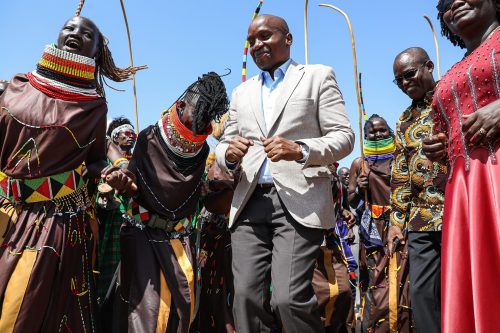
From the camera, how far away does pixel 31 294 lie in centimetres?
332

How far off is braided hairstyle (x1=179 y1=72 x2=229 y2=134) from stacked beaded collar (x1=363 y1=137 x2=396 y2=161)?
314 centimetres

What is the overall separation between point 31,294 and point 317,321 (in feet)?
5.61

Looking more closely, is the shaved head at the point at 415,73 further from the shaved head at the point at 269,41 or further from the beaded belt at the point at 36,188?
the beaded belt at the point at 36,188

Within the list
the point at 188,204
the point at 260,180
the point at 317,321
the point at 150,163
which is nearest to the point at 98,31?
the point at 150,163

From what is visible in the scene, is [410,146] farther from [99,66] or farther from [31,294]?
[31,294]

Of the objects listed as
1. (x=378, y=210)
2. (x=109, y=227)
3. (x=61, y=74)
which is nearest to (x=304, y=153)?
(x=61, y=74)

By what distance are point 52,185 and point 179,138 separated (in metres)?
1.00

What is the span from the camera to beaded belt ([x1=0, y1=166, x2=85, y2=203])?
3.54 m

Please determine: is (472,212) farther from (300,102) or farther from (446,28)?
(446,28)

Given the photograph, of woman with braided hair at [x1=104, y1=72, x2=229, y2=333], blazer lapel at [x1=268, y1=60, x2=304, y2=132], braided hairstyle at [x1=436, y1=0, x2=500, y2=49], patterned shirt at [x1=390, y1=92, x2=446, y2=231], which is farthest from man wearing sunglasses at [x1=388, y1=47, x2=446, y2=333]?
woman with braided hair at [x1=104, y1=72, x2=229, y2=333]

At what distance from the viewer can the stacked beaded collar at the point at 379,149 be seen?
22.7 feet

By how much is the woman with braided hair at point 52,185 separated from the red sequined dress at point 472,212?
2289mm

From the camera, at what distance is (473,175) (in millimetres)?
2510

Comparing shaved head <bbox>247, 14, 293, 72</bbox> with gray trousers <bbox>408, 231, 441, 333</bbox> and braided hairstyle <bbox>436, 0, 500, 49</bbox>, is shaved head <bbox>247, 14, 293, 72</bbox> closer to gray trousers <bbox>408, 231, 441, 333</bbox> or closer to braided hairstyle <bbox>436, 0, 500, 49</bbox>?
braided hairstyle <bbox>436, 0, 500, 49</bbox>
